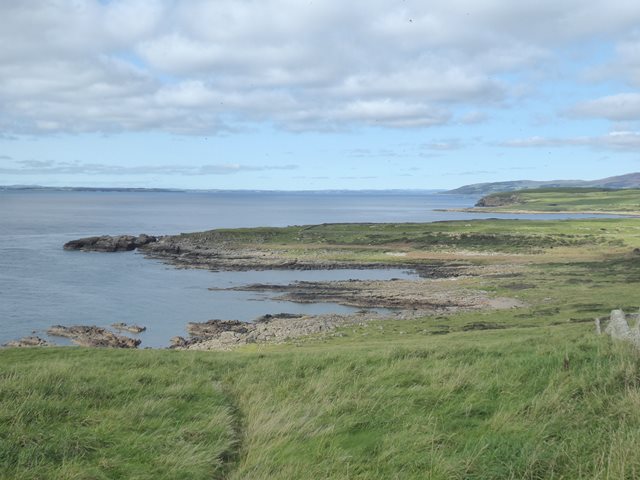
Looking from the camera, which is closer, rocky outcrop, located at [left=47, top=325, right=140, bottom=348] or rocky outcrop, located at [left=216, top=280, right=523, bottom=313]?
rocky outcrop, located at [left=47, top=325, right=140, bottom=348]

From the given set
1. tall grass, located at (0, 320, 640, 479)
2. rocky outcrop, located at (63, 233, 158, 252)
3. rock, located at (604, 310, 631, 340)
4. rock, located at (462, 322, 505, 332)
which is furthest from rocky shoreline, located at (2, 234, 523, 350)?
tall grass, located at (0, 320, 640, 479)

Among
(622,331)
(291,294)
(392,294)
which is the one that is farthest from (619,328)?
(291,294)

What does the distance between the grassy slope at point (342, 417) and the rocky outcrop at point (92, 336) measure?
25931 millimetres

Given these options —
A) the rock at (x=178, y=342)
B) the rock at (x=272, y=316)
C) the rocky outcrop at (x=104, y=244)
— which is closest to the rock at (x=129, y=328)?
the rock at (x=178, y=342)

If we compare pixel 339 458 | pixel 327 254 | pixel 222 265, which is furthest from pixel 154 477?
pixel 327 254

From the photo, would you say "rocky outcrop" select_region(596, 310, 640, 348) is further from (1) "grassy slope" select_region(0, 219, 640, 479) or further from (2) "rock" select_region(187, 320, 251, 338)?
(2) "rock" select_region(187, 320, 251, 338)

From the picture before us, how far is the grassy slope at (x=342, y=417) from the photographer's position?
8.44 m

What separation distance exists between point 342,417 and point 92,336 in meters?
37.4

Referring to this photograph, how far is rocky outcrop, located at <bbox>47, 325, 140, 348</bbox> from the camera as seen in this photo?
4075cm

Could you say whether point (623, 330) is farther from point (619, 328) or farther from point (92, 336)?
point (92, 336)

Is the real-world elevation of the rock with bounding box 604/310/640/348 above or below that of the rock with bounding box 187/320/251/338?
above

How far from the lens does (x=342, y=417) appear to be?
10.4m

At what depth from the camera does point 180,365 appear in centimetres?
1628

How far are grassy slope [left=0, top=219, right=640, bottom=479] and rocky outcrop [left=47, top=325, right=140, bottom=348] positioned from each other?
25.9 metres
